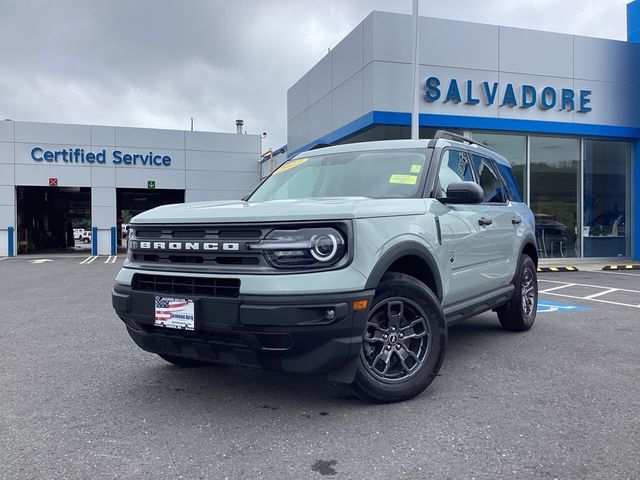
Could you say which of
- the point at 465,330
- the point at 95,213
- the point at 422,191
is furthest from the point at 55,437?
the point at 95,213

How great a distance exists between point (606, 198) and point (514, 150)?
391cm

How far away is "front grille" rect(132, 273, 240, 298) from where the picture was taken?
10.3 feet

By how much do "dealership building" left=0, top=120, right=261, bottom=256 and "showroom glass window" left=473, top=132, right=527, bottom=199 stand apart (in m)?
13.6

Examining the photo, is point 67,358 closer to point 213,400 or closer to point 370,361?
point 213,400

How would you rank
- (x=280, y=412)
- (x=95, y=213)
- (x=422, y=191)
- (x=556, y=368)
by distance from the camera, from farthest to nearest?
(x=95, y=213), (x=556, y=368), (x=422, y=191), (x=280, y=412)

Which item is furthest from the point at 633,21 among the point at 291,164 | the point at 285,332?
the point at 285,332

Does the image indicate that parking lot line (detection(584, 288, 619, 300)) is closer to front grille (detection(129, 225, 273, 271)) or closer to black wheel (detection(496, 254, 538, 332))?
black wheel (detection(496, 254, 538, 332))

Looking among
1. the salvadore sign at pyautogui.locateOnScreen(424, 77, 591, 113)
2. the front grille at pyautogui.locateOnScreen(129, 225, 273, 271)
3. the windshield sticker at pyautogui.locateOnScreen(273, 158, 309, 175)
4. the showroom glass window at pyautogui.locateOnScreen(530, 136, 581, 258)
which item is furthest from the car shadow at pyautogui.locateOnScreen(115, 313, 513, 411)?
the showroom glass window at pyautogui.locateOnScreen(530, 136, 581, 258)

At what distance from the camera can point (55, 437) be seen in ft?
10.0

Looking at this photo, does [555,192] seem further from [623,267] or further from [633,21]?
[633,21]

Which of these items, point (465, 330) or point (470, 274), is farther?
A: point (465, 330)

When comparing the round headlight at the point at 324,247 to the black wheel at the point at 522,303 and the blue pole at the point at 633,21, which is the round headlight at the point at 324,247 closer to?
the black wheel at the point at 522,303

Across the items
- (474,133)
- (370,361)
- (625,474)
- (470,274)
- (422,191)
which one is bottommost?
(625,474)

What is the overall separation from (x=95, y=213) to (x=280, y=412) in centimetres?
2329
